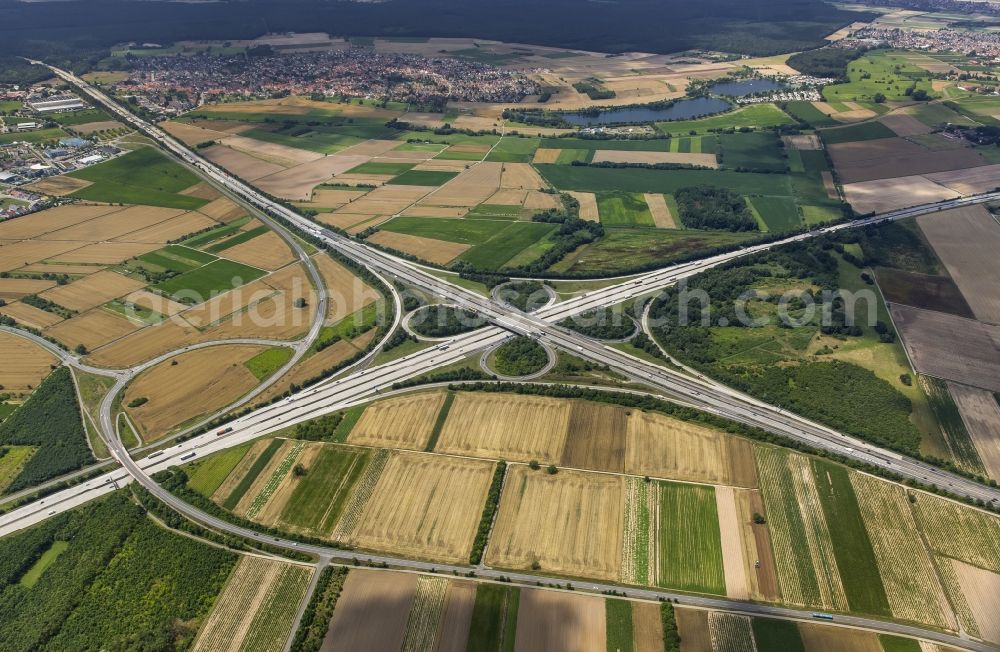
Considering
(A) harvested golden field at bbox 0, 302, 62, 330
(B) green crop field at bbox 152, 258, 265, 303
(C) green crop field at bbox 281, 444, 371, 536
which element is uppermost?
(B) green crop field at bbox 152, 258, 265, 303

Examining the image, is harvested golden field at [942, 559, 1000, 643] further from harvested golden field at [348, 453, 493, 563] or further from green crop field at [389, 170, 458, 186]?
green crop field at [389, 170, 458, 186]

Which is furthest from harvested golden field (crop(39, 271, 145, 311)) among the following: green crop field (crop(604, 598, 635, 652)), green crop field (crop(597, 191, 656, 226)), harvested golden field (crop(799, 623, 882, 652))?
harvested golden field (crop(799, 623, 882, 652))

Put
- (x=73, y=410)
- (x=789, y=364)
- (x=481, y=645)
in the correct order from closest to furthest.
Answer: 1. (x=481, y=645)
2. (x=73, y=410)
3. (x=789, y=364)

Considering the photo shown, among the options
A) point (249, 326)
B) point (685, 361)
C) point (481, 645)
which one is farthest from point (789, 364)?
point (249, 326)

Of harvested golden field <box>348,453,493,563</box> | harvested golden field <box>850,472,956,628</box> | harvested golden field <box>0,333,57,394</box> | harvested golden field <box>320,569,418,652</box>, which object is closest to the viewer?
harvested golden field <box>320,569,418,652</box>

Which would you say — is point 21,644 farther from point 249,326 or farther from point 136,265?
point 136,265

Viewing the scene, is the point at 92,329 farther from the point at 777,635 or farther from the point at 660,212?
the point at 660,212

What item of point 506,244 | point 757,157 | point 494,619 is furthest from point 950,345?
point 757,157
